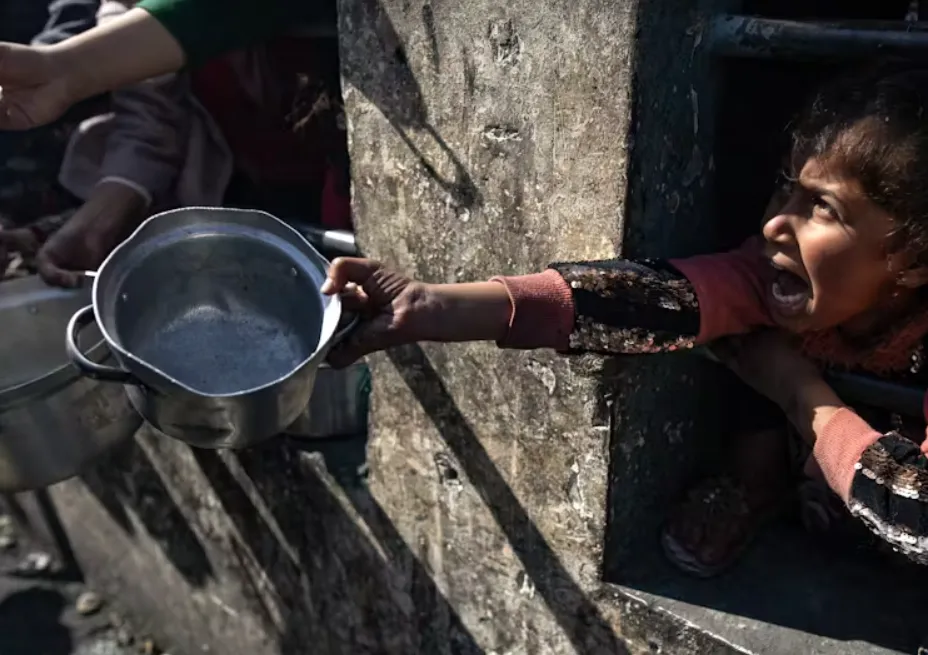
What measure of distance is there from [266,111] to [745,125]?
1235 millimetres

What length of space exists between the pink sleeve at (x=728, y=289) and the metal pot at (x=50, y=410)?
3.40 ft

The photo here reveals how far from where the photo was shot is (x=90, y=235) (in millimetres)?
2281

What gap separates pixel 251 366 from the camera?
60.5 inches

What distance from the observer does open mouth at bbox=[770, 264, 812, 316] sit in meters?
1.43

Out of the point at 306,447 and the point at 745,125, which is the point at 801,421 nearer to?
the point at 745,125

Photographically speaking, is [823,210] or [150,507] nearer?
[823,210]

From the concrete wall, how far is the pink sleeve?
10cm

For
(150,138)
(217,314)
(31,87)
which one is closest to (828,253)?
(217,314)

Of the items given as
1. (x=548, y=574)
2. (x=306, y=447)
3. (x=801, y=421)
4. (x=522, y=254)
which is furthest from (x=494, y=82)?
(x=306, y=447)

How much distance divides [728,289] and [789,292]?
87mm

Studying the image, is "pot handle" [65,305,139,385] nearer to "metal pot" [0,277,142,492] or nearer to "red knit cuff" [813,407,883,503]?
"metal pot" [0,277,142,492]

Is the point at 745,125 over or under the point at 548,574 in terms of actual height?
over

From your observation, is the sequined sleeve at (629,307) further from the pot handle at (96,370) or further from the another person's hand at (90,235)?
the another person's hand at (90,235)

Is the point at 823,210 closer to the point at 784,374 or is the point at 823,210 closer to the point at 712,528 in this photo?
the point at 784,374
